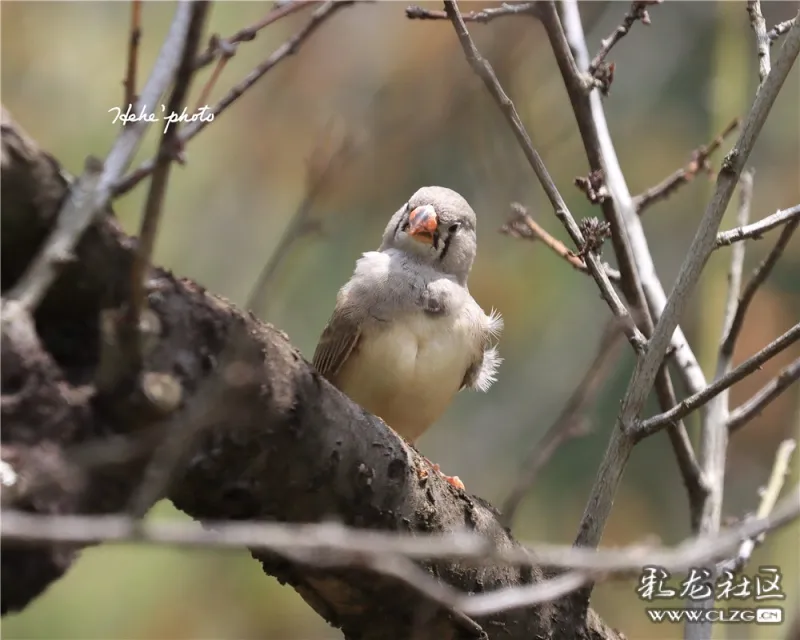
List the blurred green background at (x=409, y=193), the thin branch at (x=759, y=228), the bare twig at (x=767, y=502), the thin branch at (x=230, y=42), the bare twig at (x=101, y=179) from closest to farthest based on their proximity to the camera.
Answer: the bare twig at (x=101, y=179) < the thin branch at (x=230, y=42) < the thin branch at (x=759, y=228) < the bare twig at (x=767, y=502) < the blurred green background at (x=409, y=193)

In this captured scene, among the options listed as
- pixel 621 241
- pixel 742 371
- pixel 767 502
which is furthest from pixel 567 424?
pixel 767 502

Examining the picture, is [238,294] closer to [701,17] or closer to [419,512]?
[419,512]

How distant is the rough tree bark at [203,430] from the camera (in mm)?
1160

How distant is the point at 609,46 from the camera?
2162 mm

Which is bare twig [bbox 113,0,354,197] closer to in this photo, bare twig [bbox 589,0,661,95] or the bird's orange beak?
bare twig [bbox 589,0,661,95]

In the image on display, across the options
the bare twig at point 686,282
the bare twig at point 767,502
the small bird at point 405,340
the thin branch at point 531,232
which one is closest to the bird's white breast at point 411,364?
the small bird at point 405,340

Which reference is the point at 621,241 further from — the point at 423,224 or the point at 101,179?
the point at 101,179

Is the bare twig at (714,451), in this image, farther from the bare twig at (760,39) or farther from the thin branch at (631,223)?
the bare twig at (760,39)

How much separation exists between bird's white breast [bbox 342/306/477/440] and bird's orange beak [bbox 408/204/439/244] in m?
0.36

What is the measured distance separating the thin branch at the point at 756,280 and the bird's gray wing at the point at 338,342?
1.10 m

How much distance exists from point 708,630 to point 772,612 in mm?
201

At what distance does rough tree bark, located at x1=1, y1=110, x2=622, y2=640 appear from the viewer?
1.16 m

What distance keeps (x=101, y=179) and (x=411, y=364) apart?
1701 mm

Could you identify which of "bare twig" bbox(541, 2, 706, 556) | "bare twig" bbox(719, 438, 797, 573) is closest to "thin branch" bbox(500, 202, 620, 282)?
"bare twig" bbox(541, 2, 706, 556)
